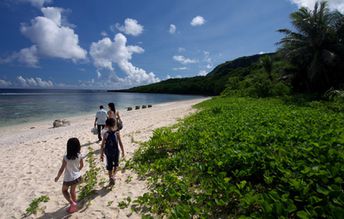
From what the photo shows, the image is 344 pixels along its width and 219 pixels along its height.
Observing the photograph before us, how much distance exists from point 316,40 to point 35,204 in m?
25.2

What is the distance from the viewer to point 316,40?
22.2m

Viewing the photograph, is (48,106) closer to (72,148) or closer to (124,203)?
(72,148)

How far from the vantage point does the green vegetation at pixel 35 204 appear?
4.60 metres

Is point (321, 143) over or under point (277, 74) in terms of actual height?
under

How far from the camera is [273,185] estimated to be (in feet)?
13.1

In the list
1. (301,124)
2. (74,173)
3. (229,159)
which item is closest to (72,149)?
(74,173)

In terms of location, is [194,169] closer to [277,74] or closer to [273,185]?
[273,185]

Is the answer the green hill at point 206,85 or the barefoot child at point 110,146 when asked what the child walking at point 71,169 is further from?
the green hill at point 206,85

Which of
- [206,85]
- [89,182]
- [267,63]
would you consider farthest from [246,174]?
[206,85]

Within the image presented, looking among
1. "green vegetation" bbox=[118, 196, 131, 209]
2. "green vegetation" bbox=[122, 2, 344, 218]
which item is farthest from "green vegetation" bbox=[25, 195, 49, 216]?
→ "green vegetation" bbox=[122, 2, 344, 218]

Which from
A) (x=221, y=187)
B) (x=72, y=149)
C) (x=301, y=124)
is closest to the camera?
(x=221, y=187)

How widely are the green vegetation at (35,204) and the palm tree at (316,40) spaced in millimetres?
23921

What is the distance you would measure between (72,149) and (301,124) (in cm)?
654

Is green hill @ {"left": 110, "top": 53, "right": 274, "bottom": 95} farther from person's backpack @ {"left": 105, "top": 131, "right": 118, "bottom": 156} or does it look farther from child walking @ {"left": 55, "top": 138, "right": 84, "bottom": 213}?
child walking @ {"left": 55, "top": 138, "right": 84, "bottom": 213}
